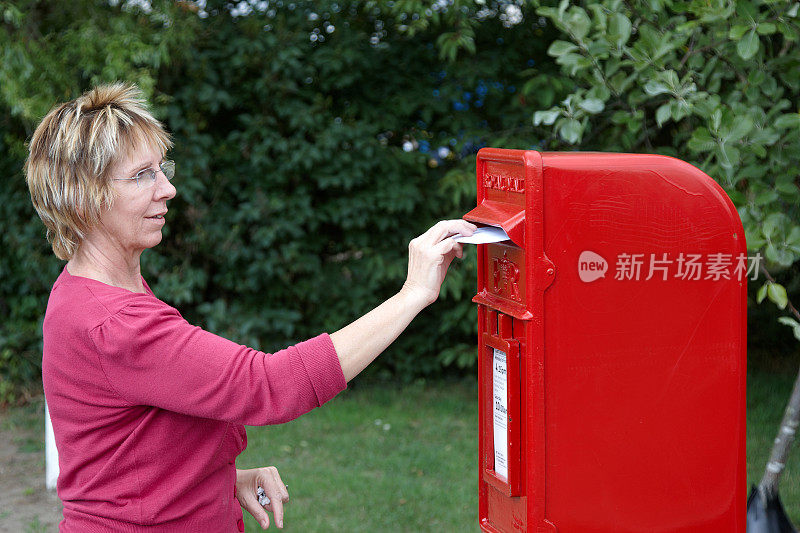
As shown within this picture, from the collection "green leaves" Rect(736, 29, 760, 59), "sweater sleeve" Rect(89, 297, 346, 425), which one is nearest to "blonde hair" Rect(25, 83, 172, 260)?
"sweater sleeve" Rect(89, 297, 346, 425)

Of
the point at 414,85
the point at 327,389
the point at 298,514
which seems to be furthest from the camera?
the point at 414,85

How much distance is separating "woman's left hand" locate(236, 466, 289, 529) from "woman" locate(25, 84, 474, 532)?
25 centimetres

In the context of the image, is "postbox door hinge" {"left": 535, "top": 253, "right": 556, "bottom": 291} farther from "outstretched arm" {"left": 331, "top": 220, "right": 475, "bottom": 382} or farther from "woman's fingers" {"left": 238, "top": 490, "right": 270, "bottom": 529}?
"woman's fingers" {"left": 238, "top": 490, "right": 270, "bottom": 529}

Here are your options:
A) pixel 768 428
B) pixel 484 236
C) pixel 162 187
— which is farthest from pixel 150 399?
pixel 768 428

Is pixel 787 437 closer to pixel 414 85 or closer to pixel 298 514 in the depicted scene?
pixel 298 514

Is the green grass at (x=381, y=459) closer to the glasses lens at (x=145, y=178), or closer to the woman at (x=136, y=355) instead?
the woman at (x=136, y=355)

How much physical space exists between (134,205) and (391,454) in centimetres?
339

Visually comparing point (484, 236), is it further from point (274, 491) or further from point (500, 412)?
point (274, 491)

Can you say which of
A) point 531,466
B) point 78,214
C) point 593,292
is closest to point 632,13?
point 593,292

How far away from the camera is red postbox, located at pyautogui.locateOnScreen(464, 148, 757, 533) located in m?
1.87

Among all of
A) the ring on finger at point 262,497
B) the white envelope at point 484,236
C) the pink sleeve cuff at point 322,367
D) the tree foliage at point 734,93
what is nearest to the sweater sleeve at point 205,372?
the pink sleeve cuff at point 322,367

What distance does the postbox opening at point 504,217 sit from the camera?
187 centimetres

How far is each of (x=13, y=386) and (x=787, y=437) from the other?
195 inches

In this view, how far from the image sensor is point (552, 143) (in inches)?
209
